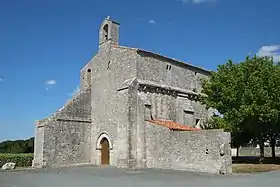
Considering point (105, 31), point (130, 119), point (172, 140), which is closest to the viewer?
point (172, 140)

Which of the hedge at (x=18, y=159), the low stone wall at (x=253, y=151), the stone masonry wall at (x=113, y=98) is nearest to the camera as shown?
the stone masonry wall at (x=113, y=98)

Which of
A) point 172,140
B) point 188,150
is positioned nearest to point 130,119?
point 172,140

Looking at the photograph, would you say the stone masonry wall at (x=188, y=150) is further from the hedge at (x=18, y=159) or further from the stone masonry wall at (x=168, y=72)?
the hedge at (x=18, y=159)

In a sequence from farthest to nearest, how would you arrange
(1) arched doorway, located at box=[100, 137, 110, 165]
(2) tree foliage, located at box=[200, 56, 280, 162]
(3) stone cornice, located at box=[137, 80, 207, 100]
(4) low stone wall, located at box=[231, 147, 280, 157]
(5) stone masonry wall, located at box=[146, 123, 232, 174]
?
(4) low stone wall, located at box=[231, 147, 280, 157]
(1) arched doorway, located at box=[100, 137, 110, 165]
(3) stone cornice, located at box=[137, 80, 207, 100]
(2) tree foliage, located at box=[200, 56, 280, 162]
(5) stone masonry wall, located at box=[146, 123, 232, 174]

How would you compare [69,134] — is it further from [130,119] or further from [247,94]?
[247,94]

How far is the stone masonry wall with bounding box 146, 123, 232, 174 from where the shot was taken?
21031mm

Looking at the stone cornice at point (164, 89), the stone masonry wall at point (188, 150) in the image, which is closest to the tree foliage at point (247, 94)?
the stone cornice at point (164, 89)

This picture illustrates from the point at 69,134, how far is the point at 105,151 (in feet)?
11.8

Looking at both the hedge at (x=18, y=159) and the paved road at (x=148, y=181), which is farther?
the hedge at (x=18, y=159)

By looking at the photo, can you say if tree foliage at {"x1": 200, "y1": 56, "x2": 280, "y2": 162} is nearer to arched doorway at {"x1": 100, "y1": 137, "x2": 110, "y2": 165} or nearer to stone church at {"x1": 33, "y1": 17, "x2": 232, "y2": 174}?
stone church at {"x1": 33, "y1": 17, "x2": 232, "y2": 174}

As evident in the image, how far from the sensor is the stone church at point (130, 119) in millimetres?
23672

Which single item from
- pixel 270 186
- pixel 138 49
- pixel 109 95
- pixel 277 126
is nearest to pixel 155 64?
pixel 138 49

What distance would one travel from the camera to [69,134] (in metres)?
30.1

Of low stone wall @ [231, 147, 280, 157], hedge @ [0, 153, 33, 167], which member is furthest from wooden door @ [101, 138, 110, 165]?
low stone wall @ [231, 147, 280, 157]
